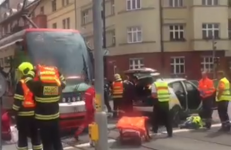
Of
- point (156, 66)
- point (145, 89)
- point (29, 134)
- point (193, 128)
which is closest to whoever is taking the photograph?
point (29, 134)

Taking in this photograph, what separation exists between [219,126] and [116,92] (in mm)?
4895

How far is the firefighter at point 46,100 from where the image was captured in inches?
329

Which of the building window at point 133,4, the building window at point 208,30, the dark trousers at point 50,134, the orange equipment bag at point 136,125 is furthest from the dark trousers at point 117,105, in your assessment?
the building window at point 133,4

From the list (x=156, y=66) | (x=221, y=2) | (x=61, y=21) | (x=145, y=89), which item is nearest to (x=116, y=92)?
(x=145, y=89)

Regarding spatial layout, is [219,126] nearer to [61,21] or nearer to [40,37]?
[40,37]

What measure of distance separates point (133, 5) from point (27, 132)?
35.3m

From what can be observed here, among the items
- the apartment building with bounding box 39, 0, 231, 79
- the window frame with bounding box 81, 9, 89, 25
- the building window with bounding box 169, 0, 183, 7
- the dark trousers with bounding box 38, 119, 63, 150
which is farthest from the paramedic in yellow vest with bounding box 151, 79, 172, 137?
the window frame with bounding box 81, 9, 89, 25

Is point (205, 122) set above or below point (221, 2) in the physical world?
below

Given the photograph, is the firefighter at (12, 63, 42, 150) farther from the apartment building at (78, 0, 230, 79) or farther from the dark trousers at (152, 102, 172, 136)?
the apartment building at (78, 0, 230, 79)

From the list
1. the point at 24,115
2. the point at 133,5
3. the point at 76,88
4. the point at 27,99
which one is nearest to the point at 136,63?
the point at 133,5

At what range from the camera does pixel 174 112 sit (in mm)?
15391

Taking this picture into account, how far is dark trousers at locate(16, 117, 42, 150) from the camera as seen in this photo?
920 cm

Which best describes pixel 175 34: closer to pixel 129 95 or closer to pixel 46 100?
pixel 129 95

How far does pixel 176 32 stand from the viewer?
43.3 meters
